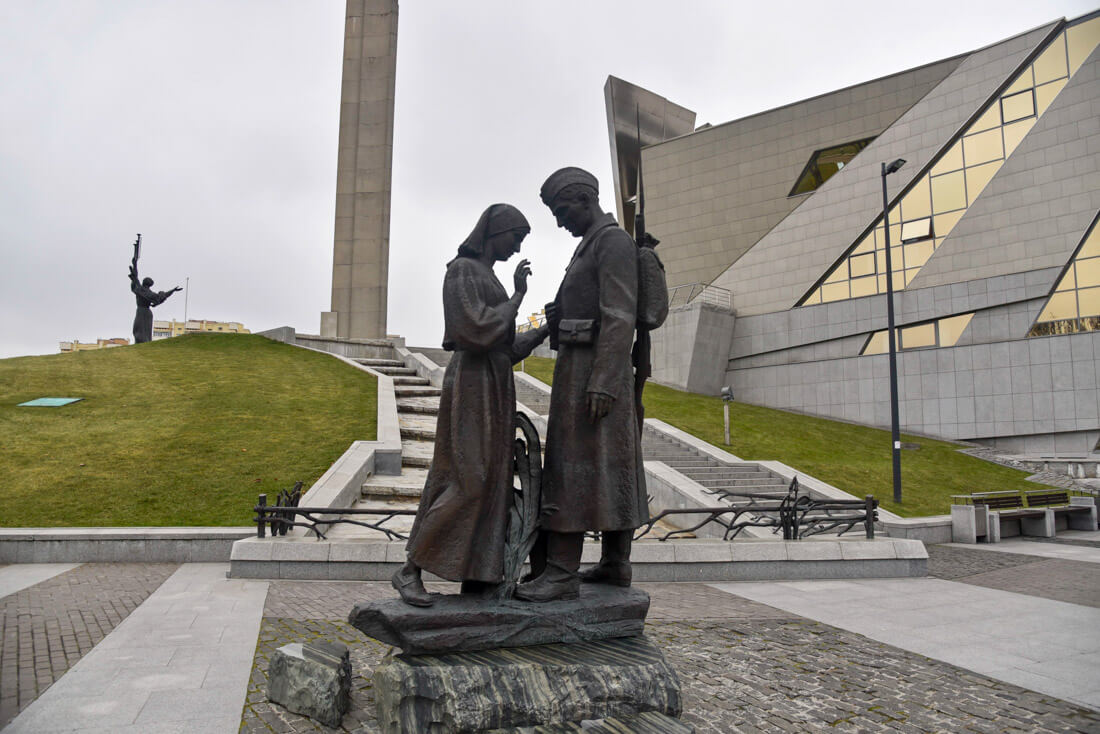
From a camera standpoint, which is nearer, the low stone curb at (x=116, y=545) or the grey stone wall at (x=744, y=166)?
the low stone curb at (x=116, y=545)

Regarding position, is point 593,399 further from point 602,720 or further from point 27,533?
point 27,533

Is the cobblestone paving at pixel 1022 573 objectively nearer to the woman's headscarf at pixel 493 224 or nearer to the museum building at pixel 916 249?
the woman's headscarf at pixel 493 224

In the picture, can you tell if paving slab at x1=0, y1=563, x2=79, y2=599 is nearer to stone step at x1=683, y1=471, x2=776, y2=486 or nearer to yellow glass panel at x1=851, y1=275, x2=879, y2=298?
stone step at x1=683, y1=471, x2=776, y2=486

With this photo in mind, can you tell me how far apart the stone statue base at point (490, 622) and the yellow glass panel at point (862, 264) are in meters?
28.9

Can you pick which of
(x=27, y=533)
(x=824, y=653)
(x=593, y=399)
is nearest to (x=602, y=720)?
(x=593, y=399)

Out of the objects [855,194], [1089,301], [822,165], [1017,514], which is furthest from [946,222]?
[1017,514]

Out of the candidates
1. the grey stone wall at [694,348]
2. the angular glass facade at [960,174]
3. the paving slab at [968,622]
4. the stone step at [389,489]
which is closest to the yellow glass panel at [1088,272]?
the angular glass facade at [960,174]

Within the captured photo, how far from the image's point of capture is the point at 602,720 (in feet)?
10.8

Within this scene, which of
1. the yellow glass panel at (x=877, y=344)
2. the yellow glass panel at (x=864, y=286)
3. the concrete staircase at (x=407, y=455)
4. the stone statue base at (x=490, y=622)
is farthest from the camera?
the yellow glass panel at (x=864, y=286)

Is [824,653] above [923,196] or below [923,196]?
below

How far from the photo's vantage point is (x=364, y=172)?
3222 cm

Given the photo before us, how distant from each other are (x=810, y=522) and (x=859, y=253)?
2281 centimetres

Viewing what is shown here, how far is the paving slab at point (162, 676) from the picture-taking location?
3777 millimetres

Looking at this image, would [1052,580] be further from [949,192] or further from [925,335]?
[949,192]
